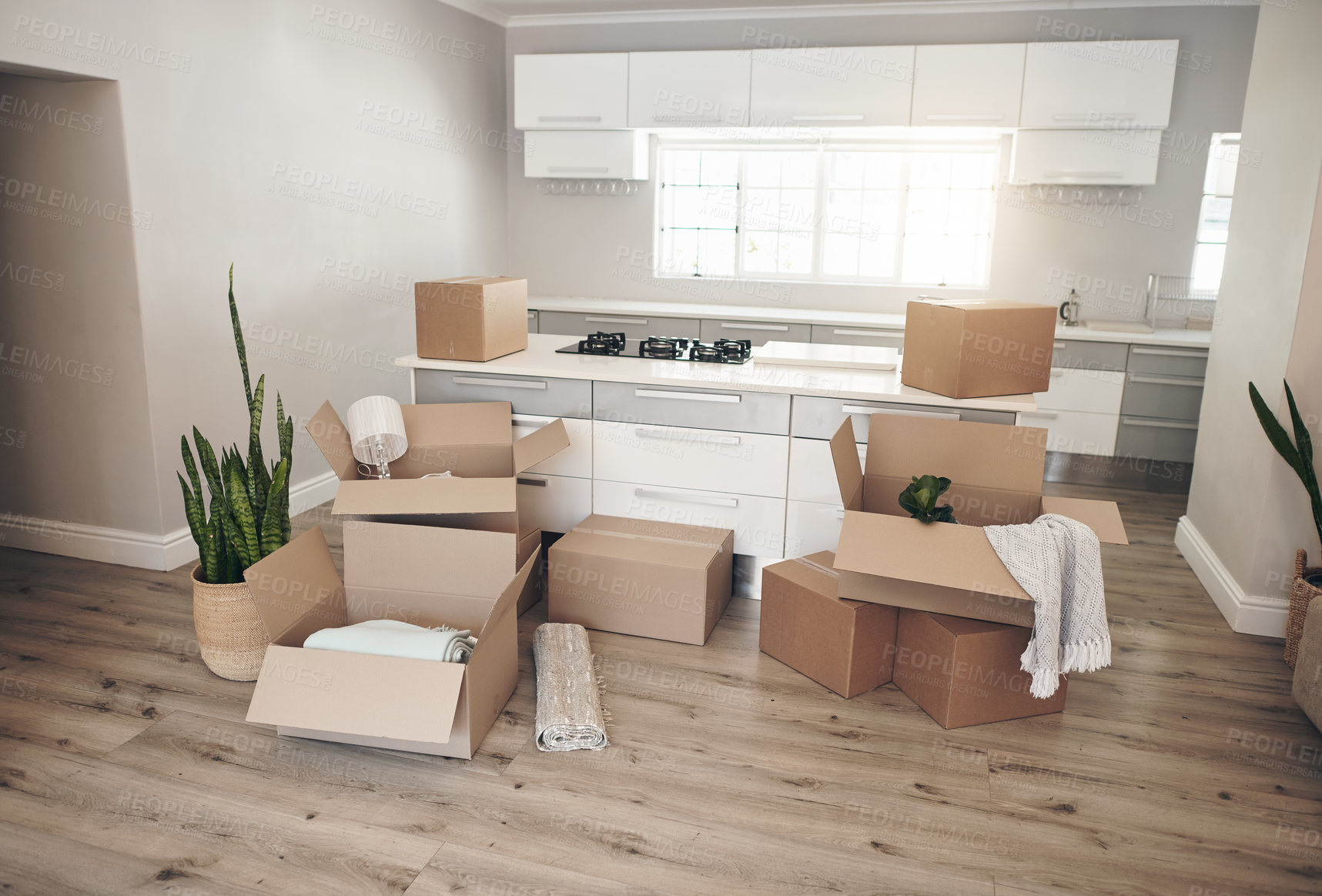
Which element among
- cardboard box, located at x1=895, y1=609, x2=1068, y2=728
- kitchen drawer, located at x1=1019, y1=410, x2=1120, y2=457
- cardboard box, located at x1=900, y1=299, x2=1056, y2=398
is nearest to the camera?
cardboard box, located at x1=895, y1=609, x2=1068, y2=728

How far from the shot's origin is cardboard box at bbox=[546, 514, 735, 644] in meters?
2.85

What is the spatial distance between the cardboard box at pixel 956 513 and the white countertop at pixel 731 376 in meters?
0.16

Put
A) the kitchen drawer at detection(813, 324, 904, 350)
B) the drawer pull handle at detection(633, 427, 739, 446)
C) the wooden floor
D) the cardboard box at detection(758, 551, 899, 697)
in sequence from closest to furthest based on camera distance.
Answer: the wooden floor < the cardboard box at detection(758, 551, 899, 697) < the drawer pull handle at detection(633, 427, 739, 446) < the kitchen drawer at detection(813, 324, 904, 350)

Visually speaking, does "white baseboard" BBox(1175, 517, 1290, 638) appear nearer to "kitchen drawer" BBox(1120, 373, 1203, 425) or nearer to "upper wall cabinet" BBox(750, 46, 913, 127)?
"kitchen drawer" BBox(1120, 373, 1203, 425)

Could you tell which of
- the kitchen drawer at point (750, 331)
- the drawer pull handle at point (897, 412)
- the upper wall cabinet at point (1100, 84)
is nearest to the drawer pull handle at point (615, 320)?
the kitchen drawer at point (750, 331)

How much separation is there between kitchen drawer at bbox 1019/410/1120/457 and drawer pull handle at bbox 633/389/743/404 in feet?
7.80

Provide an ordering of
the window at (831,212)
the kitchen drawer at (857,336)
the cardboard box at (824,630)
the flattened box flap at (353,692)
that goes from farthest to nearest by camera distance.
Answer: the window at (831,212) → the kitchen drawer at (857,336) → the cardboard box at (824,630) → the flattened box flap at (353,692)

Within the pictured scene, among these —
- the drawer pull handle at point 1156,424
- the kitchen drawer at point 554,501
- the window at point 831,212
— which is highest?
the window at point 831,212

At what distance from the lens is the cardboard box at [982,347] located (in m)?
2.69

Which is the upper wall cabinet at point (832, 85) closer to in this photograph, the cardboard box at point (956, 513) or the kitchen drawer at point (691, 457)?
the kitchen drawer at point (691, 457)

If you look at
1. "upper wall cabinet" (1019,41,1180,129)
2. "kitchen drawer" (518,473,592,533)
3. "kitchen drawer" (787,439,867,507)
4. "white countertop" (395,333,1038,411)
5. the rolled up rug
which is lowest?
the rolled up rug

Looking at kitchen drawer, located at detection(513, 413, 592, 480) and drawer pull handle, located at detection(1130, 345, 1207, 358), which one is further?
drawer pull handle, located at detection(1130, 345, 1207, 358)

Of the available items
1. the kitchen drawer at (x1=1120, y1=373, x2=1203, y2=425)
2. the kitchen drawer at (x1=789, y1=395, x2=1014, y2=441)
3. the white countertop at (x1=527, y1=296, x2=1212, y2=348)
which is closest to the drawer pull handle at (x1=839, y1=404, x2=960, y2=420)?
the kitchen drawer at (x1=789, y1=395, x2=1014, y2=441)

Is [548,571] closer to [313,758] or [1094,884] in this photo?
[313,758]
